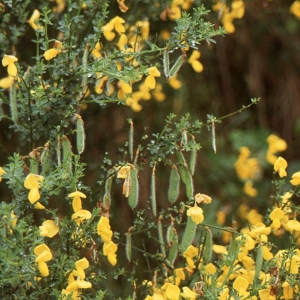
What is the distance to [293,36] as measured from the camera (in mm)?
3652

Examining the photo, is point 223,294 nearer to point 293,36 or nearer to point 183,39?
point 183,39

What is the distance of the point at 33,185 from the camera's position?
4.29 feet

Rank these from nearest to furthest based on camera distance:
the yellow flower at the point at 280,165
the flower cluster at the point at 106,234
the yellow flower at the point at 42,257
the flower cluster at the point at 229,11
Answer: the yellow flower at the point at 42,257 < the flower cluster at the point at 106,234 < the yellow flower at the point at 280,165 < the flower cluster at the point at 229,11

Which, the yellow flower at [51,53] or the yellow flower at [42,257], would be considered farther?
the yellow flower at [51,53]

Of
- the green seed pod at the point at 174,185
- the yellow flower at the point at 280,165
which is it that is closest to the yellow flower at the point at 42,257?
the green seed pod at the point at 174,185

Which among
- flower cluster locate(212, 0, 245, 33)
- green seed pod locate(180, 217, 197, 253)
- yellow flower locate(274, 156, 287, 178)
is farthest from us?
flower cluster locate(212, 0, 245, 33)

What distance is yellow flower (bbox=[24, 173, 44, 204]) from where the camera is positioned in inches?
51.0

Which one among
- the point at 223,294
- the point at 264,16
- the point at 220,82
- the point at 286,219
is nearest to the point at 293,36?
the point at 264,16

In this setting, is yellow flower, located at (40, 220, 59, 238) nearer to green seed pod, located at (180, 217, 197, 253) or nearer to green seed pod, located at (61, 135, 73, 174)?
green seed pod, located at (61, 135, 73, 174)

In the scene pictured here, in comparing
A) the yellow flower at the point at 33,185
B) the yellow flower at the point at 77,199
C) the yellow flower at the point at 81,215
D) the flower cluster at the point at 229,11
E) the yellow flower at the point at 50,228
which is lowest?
the yellow flower at the point at 50,228

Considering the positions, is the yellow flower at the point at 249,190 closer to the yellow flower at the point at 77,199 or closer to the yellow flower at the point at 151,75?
the yellow flower at the point at 151,75

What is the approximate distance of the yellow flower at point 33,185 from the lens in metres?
1.30

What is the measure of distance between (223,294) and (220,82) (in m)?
2.36

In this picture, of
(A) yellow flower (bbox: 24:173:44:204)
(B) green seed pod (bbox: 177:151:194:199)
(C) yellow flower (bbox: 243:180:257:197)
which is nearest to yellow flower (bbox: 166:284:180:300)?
(B) green seed pod (bbox: 177:151:194:199)
